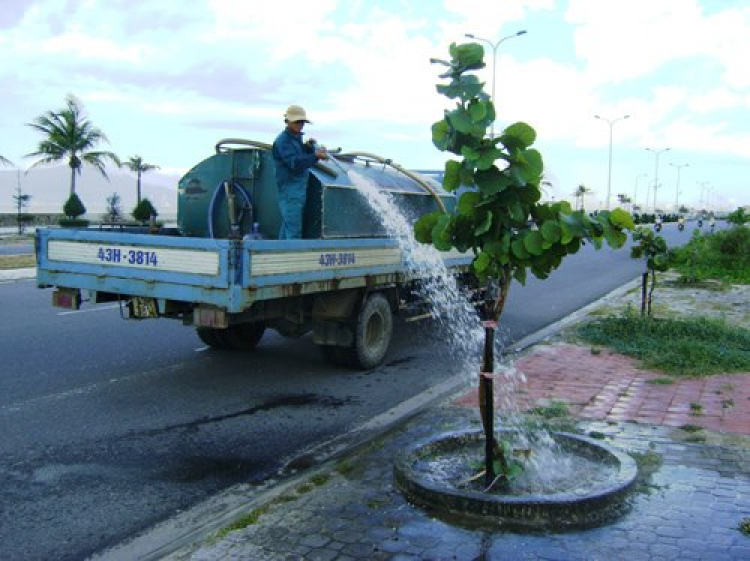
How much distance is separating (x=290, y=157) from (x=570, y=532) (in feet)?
16.0

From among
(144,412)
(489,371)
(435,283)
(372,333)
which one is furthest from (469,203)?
(435,283)

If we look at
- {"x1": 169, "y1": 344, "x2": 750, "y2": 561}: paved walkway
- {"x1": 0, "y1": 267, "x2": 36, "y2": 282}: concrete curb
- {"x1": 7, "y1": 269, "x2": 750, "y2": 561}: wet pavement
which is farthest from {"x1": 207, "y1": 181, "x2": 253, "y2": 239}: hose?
{"x1": 0, "y1": 267, "x2": 36, "y2": 282}: concrete curb

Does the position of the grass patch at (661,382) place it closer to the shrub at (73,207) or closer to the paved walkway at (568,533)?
the paved walkway at (568,533)

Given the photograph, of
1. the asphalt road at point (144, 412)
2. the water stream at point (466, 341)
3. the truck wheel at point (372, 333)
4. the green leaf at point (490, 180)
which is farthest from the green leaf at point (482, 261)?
the truck wheel at point (372, 333)

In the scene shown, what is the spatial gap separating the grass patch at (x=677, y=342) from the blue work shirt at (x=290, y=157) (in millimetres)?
4346

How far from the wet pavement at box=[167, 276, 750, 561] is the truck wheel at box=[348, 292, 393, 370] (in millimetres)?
1565

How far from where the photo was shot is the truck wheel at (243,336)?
Result: 926 cm

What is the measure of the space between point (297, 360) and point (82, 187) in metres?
113

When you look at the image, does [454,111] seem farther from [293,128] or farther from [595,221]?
[293,128]

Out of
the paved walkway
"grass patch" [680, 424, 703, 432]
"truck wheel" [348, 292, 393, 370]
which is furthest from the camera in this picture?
"truck wheel" [348, 292, 393, 370]

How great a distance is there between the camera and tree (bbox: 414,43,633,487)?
435cm

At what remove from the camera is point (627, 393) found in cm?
733

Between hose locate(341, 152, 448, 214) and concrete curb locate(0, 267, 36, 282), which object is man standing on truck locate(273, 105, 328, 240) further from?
concrete curb locate(0, 267, 36, 282)

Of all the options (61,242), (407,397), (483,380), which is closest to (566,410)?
(407,397)
